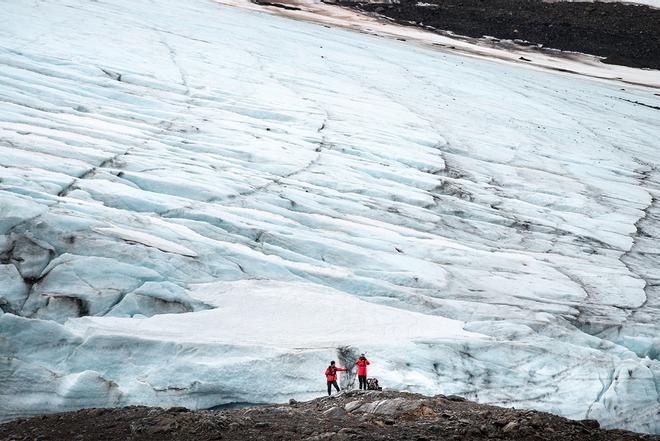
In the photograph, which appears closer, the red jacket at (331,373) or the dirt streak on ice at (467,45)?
the red jacket at (331,373)

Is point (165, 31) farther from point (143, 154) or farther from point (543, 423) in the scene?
point (543, 423)

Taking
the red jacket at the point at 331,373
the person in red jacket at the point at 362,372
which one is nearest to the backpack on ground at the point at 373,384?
the person in red jacket at the point at 362,372

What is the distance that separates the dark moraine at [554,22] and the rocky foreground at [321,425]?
35.5 meters

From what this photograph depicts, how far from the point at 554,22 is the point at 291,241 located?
35.1 metres

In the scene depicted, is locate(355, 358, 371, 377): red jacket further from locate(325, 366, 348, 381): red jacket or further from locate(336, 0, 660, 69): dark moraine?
locate(336, 0, 660, 69): dark moraine

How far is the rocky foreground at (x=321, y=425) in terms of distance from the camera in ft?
21.8

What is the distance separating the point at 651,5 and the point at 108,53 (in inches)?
1395

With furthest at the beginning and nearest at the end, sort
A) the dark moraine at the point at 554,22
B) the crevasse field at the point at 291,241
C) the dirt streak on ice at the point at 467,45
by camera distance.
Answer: the dark moraine at the point at 554,22
the dirt streak on ice at the point at 467,45
the crevasse field at the point at 291,241

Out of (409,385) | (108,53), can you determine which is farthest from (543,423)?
(108,53)

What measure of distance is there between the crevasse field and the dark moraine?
1914 centimetres

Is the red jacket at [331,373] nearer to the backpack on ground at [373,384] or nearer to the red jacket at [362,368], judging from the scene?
the red jacket at [362,368]

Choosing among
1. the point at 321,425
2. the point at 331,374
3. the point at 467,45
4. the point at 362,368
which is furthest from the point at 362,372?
the point at 467,45

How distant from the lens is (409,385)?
9266 millimetres

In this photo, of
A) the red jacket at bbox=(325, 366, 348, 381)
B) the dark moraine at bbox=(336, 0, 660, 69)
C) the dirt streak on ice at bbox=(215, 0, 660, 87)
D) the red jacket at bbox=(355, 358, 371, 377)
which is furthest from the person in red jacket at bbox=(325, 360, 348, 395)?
the dark moraine at bbox=(336, 0, 660, 69)
